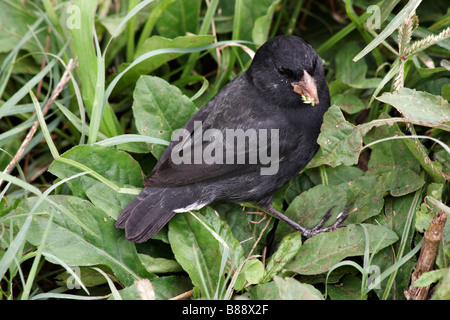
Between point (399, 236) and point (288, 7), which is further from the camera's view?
point (288, 7)

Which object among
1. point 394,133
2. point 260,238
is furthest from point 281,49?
point 260,238

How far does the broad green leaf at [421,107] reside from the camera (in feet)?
9.18

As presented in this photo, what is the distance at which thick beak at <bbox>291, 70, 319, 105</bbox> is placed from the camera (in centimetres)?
297

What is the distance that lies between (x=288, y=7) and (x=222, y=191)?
1.93 meters

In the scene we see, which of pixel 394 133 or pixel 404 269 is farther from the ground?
pixel 394 133

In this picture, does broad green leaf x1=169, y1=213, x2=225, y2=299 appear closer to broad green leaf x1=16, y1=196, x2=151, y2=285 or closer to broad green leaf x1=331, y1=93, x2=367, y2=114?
broad green leaf x1=16, y1=196, x2=151, y2=285

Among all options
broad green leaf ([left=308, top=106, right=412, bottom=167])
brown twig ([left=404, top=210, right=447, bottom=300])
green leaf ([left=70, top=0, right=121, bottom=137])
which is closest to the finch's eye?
broad green leaf ([left=308, top=106, right=412, bottom=167])

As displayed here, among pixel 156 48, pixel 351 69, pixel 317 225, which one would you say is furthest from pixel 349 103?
pixel 156 48

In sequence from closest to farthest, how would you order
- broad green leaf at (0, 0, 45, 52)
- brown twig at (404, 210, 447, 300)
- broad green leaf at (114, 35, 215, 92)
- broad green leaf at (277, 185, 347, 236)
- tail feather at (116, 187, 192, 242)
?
brown twig at (404, 210, 447, 300), tail feather at (116, 187, 192, 242), broad green leaf at (277, 185, 347, 236), broad green leaf at (114, 35, 215, 92), broad green leaf at (0, 0, 45, 52)

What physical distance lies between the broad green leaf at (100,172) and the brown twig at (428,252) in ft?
5.26

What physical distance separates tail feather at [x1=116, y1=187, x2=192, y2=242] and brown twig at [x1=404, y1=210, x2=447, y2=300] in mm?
1276

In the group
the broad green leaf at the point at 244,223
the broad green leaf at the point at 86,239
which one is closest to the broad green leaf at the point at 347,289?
the broad green leaf at the point at 244,223
